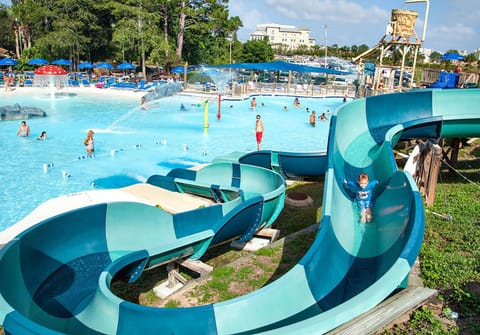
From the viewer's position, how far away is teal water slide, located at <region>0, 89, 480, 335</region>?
377 cm

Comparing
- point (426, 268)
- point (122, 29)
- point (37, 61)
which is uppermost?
→ point (122, 29)

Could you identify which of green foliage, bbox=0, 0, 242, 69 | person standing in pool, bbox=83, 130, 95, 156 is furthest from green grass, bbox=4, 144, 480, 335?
green foliage, bbox=0, 0, 242, 69

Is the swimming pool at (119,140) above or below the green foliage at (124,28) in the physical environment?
below

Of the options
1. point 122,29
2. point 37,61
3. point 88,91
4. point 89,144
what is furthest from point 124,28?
point 89,144

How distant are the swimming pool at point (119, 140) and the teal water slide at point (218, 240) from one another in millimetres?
4611

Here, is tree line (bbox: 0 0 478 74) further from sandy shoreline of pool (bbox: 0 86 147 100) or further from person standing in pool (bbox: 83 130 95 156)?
person standing in pool (bbox: 83 130 95 156)

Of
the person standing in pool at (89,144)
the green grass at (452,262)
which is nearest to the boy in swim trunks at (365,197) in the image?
the green grass at (452,262)

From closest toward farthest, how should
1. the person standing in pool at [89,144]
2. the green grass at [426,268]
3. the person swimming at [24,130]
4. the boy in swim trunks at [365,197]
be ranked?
the green grass at [426,268] < the boy in swim trunks at [365,197] < the person standing in pool at [89,144] < the person swimming at [24,130]

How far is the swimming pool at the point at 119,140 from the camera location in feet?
41.0

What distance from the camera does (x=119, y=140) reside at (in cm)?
1794

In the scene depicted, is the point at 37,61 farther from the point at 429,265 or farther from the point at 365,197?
the point at 429,265

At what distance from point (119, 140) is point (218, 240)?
486 inches

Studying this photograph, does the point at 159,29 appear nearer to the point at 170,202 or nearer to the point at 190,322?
the point at 170,202

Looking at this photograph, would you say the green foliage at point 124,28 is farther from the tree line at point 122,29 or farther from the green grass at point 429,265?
the green grass at point 429,265
